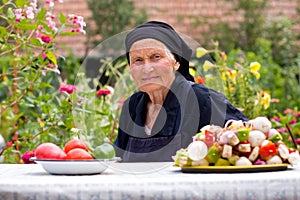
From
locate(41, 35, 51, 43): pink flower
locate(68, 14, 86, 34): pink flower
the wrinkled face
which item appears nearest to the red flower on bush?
the wrinkled face

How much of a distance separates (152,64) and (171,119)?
0.27 meters

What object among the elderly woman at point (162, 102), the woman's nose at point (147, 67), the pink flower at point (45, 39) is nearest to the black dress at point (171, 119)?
the elderly woman at point (162, 102)

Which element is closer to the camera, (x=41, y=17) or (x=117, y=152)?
(x=117, y=152)

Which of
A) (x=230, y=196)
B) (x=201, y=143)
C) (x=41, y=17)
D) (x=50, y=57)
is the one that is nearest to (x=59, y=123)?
(x=50, y=57)

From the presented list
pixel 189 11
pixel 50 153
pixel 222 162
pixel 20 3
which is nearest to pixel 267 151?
pixel 222 162

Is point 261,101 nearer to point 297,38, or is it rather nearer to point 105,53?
point 105,53

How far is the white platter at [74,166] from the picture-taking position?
6.47 feet

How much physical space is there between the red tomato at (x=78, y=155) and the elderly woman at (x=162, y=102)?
24cm

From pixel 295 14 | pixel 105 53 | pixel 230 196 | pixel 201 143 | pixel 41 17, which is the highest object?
pixel 295 14

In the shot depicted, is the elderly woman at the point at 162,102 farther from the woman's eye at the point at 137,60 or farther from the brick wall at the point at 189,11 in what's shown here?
the brick wall at the point at 189,11

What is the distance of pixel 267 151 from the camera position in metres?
2.04

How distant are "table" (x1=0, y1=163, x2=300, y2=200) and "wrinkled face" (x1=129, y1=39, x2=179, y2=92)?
0.58 metres

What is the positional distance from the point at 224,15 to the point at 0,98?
4.43 m

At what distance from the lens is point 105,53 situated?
2.51 metres
